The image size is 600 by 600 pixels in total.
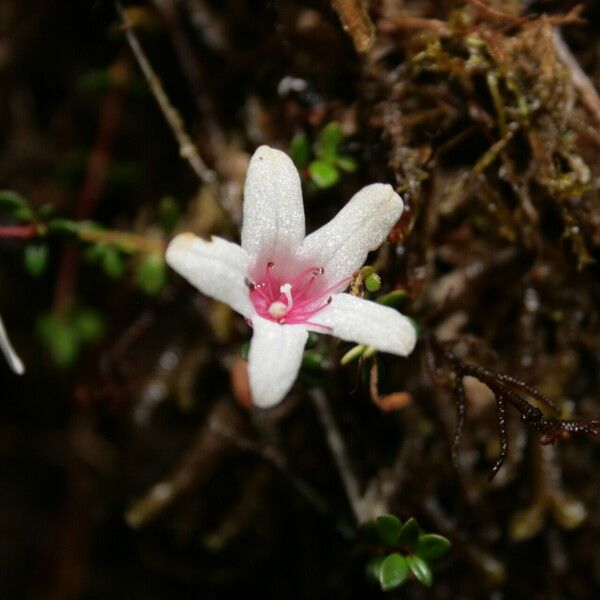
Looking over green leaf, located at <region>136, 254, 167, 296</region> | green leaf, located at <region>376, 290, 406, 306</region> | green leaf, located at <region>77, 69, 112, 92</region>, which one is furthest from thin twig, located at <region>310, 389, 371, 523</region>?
green leaf, located at <region>77, 69, 112, 92</region>

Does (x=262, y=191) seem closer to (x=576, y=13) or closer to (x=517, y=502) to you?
(x=576, y=13)

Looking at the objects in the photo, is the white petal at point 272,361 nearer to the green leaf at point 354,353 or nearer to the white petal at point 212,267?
the white petal at point 212,267

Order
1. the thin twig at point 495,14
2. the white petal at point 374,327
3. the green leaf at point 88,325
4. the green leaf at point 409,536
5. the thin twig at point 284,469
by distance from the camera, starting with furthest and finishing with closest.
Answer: the green leaf at point 88,325 → the thin twig at point 284,469 → the thin twig at point 495,14 → the green leaf at point 409,536 → the white petal at point 374,327

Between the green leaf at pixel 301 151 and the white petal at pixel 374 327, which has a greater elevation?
the green leaf at pixel 301 151

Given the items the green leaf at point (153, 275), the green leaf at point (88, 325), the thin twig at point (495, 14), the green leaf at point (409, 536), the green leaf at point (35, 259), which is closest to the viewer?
the green leaf at point (409, 536)

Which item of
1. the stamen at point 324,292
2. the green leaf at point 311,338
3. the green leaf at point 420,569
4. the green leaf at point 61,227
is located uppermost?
the green leaf at point 61,227

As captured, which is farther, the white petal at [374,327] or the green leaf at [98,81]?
the green leaf at [98,81]

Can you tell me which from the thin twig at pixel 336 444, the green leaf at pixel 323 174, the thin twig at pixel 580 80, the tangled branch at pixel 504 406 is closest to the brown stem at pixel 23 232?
the green leaf at pixel 323 174

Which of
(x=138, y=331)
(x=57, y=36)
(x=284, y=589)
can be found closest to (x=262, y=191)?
(x=138, y=331)
